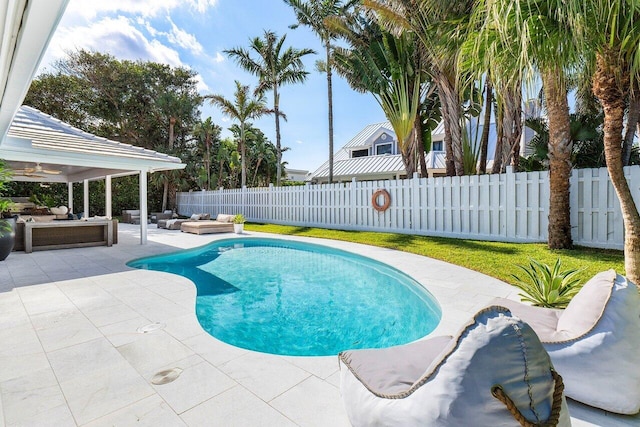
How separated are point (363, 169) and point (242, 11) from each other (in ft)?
42.8

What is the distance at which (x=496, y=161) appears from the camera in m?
11.6

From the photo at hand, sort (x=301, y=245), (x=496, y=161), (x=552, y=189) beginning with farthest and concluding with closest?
(x=496, y=161)
(x=301, y=245)
(x=552, y=189)

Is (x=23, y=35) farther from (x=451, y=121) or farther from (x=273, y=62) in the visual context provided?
(x=273, y=62)

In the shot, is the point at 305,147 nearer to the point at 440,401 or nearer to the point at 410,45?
the point at 410,45

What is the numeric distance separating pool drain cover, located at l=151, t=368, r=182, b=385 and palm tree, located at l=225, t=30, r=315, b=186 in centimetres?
1786

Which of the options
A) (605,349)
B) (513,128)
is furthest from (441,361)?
(513,128)

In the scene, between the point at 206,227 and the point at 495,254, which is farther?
the point at 206,227

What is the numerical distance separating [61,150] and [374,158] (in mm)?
Result: 19120

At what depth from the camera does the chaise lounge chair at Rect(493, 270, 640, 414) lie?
6.89 feet

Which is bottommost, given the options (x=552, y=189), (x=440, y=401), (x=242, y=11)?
(x=440, y=401)

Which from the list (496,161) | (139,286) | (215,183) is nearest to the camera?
(139,286)

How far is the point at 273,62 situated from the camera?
727 inches

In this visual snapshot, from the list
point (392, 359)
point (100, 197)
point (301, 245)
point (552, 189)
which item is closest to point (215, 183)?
point (100, 197)

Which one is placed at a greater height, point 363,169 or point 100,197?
point 363,169
